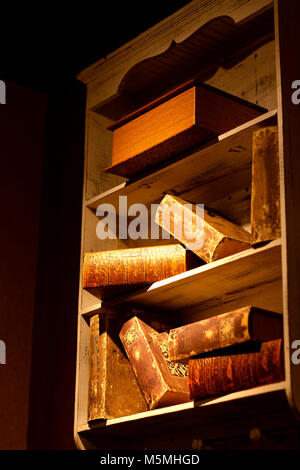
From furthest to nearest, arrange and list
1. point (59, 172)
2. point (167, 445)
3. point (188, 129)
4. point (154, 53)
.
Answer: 1. point (59, 172)
2. point (154, 53)
3. point (167, 445)
4. point (188, 129)

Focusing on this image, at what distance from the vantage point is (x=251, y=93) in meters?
2.12

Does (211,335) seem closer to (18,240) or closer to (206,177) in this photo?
(206,177)

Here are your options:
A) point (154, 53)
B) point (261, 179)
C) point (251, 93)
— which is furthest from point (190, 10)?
point (261, 179)

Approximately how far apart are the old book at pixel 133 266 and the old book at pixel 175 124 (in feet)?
0.93

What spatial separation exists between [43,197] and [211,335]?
1457 millimetres

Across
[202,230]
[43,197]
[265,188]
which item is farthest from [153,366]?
[43,197]

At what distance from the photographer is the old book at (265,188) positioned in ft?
5.27

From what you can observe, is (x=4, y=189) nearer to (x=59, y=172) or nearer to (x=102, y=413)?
(x=59, y=172)

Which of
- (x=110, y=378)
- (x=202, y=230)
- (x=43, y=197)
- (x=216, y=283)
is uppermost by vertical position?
(x=43, y=197)

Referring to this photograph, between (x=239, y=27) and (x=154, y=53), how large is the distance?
0.90 ft

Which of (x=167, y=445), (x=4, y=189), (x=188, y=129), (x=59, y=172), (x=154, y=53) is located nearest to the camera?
(x=188, y=129)

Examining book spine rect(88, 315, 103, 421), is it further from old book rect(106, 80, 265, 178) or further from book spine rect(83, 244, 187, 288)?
old book rect(106, 80, 265, 178)

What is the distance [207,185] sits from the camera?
209 cm

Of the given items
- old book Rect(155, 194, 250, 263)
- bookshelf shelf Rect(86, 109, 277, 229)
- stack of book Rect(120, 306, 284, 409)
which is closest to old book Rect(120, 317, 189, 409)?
stack of book Rect(120, 306, 284, 409)
